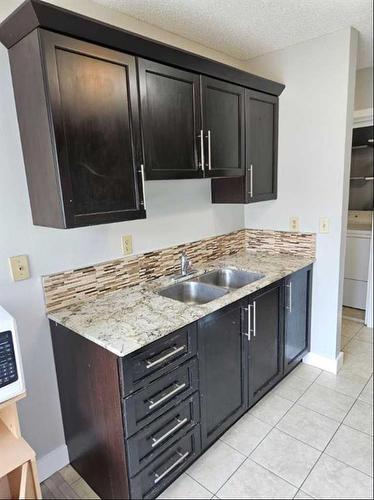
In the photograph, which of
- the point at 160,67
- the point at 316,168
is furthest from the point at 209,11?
the point at 316,168

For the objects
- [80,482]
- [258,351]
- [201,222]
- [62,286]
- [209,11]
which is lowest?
[80,482]

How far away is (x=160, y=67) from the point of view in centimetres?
163

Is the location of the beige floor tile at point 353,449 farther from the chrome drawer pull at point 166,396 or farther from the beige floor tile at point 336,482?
the chrome drawer pull at point 166,396

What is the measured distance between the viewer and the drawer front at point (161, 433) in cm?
139

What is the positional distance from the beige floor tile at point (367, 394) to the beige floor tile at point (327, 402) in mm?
84

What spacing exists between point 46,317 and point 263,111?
1.93 meters

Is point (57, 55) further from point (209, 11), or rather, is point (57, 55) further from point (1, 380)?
point (1, 380)

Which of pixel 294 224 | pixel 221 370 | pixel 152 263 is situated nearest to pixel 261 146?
pixel 294 224

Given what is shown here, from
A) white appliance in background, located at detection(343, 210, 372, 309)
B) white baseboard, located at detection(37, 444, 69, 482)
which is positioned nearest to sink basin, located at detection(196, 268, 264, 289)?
white baseboard, located at detection(37, 444, 69, 482)

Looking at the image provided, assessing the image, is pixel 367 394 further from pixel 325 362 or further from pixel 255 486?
pixel 255 486

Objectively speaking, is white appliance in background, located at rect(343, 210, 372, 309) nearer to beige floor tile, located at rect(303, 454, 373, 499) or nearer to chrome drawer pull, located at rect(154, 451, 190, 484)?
beige floor tile, located at rect(303, 454, 373, 499)

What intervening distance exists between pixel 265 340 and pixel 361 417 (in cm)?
75

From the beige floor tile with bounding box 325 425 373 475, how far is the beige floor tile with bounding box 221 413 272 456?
1.20ft

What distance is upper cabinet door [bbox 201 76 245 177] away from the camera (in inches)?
75.0
